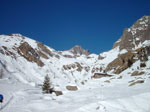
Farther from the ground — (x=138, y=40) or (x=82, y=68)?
(x=138, y=40)

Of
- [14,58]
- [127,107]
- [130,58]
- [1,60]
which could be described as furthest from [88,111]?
[14,58]

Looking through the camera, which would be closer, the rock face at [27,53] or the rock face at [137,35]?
the rock face at [137,35]

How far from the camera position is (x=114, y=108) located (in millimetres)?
8367

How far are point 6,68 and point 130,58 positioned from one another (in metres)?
80.2

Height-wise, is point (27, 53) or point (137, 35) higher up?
point (137, 35)

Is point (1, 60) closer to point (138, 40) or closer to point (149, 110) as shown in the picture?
point (149, 110)

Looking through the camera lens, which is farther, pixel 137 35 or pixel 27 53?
pixel 27 53

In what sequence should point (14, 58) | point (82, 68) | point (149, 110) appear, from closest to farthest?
point (149, 110)
point (14, 58)
point (82, 68)

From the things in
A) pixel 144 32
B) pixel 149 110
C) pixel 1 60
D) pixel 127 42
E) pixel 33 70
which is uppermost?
pixel 144 32

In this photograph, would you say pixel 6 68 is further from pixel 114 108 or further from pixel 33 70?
pixel 114 108

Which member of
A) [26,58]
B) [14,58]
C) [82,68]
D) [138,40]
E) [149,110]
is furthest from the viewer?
[82,68]

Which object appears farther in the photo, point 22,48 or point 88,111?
point 22,48

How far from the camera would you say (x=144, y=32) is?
107 meters

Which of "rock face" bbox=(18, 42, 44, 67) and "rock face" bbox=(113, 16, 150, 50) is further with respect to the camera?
"rock face" bbox=(18, 42, 44, 67)
